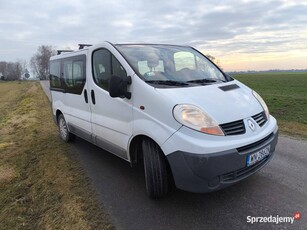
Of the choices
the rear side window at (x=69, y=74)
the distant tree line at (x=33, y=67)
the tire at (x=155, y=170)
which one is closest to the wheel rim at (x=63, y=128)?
the rear side window at (x=69, y=74)

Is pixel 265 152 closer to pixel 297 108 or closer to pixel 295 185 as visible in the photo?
pixel 295 185

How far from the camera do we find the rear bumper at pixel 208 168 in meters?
2.84

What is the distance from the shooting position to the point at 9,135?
7824 mm

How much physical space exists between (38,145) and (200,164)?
15.7 feet

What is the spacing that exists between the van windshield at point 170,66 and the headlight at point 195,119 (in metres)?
0.57

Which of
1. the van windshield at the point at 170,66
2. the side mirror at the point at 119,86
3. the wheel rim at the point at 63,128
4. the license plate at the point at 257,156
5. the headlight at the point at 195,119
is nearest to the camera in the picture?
the headlight at the point at 195,119

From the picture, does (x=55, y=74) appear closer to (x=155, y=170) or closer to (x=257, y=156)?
(x=155, y=170)

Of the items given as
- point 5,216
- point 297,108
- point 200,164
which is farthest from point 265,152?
point 297,108

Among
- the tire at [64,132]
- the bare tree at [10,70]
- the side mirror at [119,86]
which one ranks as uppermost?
the bare tree at [10,70]

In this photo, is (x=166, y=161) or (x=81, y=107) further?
→ (x=81, y=107)

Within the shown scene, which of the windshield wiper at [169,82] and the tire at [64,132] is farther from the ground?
the windshield wiper at [169,82]

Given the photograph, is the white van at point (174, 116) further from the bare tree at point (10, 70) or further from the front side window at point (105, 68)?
the bare tree at point (10, 70)

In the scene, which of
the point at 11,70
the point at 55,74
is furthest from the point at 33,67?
the point at 55,74

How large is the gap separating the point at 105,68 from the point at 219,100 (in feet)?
6.01
